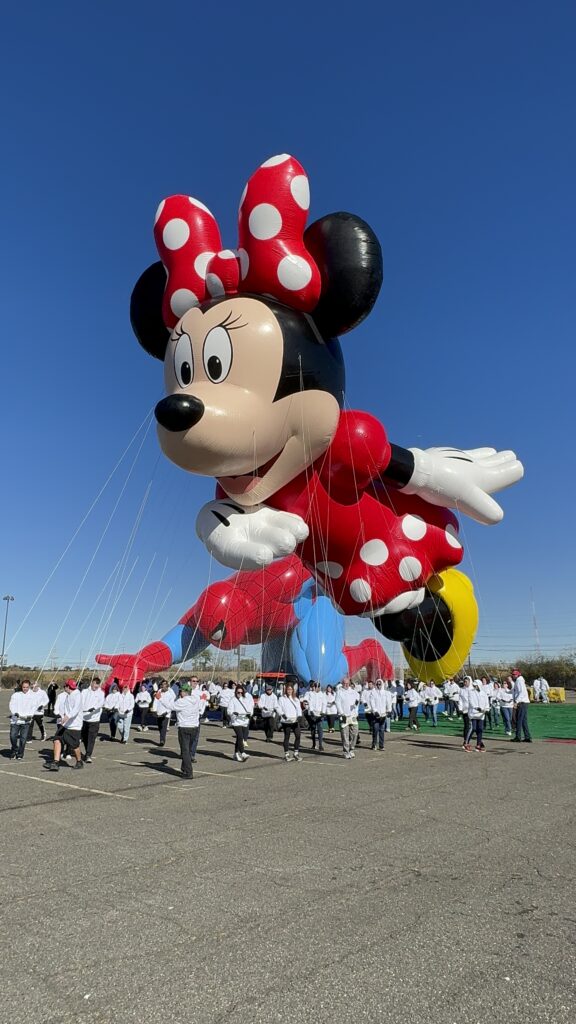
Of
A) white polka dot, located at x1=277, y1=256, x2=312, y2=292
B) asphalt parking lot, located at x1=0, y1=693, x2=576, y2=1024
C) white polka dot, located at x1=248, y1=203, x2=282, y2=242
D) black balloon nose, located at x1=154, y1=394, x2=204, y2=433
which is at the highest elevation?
white polka dot, located at x1=248, y1=203, x2=282, y2=242

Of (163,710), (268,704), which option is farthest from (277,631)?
(163,710)

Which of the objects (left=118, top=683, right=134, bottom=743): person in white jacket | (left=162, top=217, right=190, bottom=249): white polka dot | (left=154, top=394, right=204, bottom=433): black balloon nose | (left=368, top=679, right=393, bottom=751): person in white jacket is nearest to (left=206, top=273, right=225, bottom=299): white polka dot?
(left=162, top=217, right=190, bottom=249): white polka dot

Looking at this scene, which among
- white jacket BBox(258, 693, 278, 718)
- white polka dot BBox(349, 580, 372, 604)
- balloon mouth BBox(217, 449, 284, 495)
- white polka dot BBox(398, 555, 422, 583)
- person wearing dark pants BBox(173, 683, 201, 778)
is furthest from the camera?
white jacket BBox(258, 693, 278, 718)

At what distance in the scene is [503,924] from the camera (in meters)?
3.94

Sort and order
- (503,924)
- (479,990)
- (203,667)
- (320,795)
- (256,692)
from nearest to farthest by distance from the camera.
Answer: (479,990), (503,924), (320,795), (256,692), (203,667)

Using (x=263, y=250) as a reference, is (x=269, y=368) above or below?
below

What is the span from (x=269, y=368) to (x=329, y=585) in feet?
17.6

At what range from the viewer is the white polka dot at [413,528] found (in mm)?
13844

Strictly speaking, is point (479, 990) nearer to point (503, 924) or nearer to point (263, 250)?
point (503, 924)

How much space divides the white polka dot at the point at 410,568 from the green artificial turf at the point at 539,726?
19.0 ft

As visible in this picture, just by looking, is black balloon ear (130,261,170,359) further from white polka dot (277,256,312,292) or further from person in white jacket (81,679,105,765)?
person in white jacket (81,679,105,765)

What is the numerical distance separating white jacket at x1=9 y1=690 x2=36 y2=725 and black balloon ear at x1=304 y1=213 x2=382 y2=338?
8.56 metres

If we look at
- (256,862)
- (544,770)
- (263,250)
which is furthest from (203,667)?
(256,862)

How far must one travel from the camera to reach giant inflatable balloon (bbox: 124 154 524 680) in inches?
412
